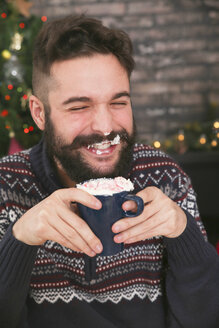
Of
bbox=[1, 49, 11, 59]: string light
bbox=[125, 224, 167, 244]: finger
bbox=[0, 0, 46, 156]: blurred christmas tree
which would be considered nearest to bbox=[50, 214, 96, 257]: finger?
bbox=[125, 224, 167, 244]: finger

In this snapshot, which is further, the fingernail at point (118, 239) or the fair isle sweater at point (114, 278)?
the fair isle sweater at point (114, 278)

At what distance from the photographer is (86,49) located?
3.70 feet

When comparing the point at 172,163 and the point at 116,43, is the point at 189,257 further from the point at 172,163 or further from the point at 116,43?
the point at 116,43

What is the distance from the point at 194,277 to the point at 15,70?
1.68 metres

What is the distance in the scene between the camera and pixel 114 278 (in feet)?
3.91

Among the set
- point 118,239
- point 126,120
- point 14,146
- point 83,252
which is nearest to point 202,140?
point 14,146

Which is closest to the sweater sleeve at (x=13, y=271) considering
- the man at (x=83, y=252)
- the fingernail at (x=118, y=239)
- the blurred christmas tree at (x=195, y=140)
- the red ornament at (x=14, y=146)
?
the man at (x=83, y=252)

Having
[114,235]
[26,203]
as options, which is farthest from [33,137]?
[114,235]

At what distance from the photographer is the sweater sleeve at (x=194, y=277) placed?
3.47ft

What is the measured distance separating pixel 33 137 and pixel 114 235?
1704 mm

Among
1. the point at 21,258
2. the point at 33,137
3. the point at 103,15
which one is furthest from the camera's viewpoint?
the point at 103,15

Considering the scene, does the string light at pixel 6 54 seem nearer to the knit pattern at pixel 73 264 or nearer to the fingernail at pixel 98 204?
the knit pattern at pixel 73 264

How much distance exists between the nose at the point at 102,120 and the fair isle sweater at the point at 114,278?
23cm

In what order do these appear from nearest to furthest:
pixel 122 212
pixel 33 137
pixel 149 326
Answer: pixel 122 212 < pixel 149 326 < pixel 33 137
